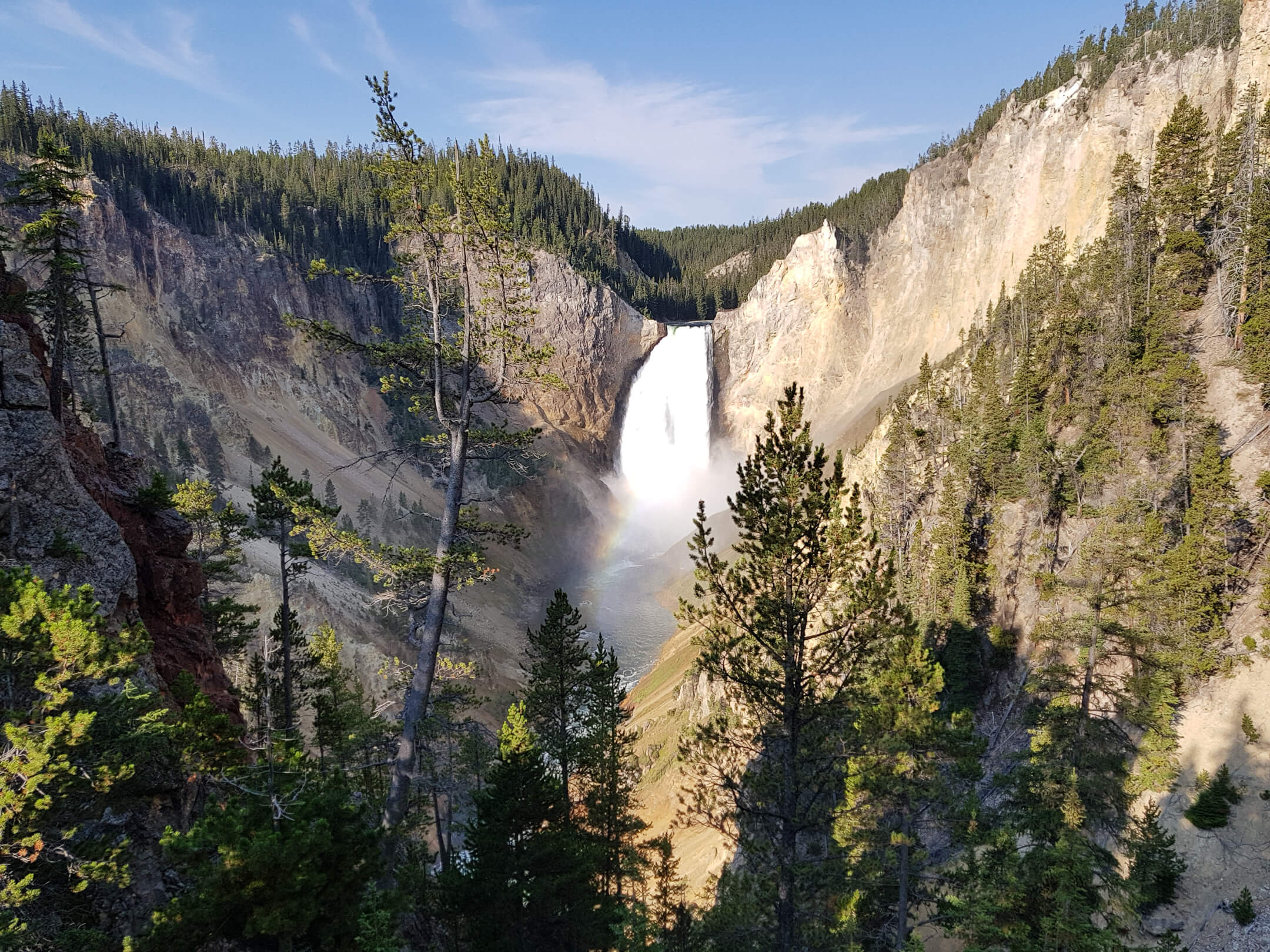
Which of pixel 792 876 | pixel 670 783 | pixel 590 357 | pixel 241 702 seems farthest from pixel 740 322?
pixel 792 876

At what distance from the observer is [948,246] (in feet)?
255

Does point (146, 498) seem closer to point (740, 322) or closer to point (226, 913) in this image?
point (226, 913)

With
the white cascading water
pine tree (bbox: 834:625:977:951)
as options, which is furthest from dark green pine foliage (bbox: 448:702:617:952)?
the white cascading water

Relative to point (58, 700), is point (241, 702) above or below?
above

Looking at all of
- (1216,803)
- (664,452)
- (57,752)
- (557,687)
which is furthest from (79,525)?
(664,452)

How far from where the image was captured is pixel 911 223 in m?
83.4

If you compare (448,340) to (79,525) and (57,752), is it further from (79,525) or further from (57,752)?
(79,525)

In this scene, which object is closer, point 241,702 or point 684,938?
point 684,938

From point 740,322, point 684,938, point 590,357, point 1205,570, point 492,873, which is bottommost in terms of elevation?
point 684,938

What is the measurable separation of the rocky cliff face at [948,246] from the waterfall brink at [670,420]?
11.6ft

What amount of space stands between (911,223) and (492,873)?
9122 cm

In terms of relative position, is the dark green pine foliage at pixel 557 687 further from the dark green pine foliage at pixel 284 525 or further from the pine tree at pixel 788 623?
the pine tree at pixel 788 623

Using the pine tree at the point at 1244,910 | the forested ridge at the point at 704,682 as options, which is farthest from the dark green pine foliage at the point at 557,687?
the pine tree at the point at 1244,910

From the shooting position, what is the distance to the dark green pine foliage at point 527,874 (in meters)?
13.4
